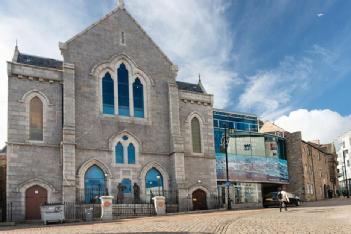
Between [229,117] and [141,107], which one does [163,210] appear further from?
[229,117]

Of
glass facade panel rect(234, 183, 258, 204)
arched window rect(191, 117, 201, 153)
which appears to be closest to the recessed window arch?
arched window rect(191, 117, 201, 153)

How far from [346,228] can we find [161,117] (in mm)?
23529

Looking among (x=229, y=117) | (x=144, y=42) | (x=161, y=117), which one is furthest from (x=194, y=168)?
(x=229, y=117)

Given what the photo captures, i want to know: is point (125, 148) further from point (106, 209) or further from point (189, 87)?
point (189, 87)

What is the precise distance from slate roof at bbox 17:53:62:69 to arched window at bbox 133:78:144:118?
652 centimetres

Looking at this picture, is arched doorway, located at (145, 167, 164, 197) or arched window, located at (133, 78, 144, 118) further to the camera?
arched window, located at (133, 78, 144, 118)

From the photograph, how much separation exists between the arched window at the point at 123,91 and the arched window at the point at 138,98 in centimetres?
77

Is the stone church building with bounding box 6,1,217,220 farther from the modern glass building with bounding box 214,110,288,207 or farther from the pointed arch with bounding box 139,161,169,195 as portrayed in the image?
the modern glass building with bounding box 214,110,288,207

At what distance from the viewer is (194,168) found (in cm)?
3853

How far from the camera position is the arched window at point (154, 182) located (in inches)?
1404

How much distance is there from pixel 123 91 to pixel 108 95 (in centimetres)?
150

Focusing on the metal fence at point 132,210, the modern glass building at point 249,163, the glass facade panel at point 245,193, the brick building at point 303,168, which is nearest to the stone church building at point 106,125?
the metal fence at point 132,210

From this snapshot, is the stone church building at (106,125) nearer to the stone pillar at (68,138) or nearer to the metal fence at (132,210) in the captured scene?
the stone pillar at (68,138)

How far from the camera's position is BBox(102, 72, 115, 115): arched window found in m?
35.3
